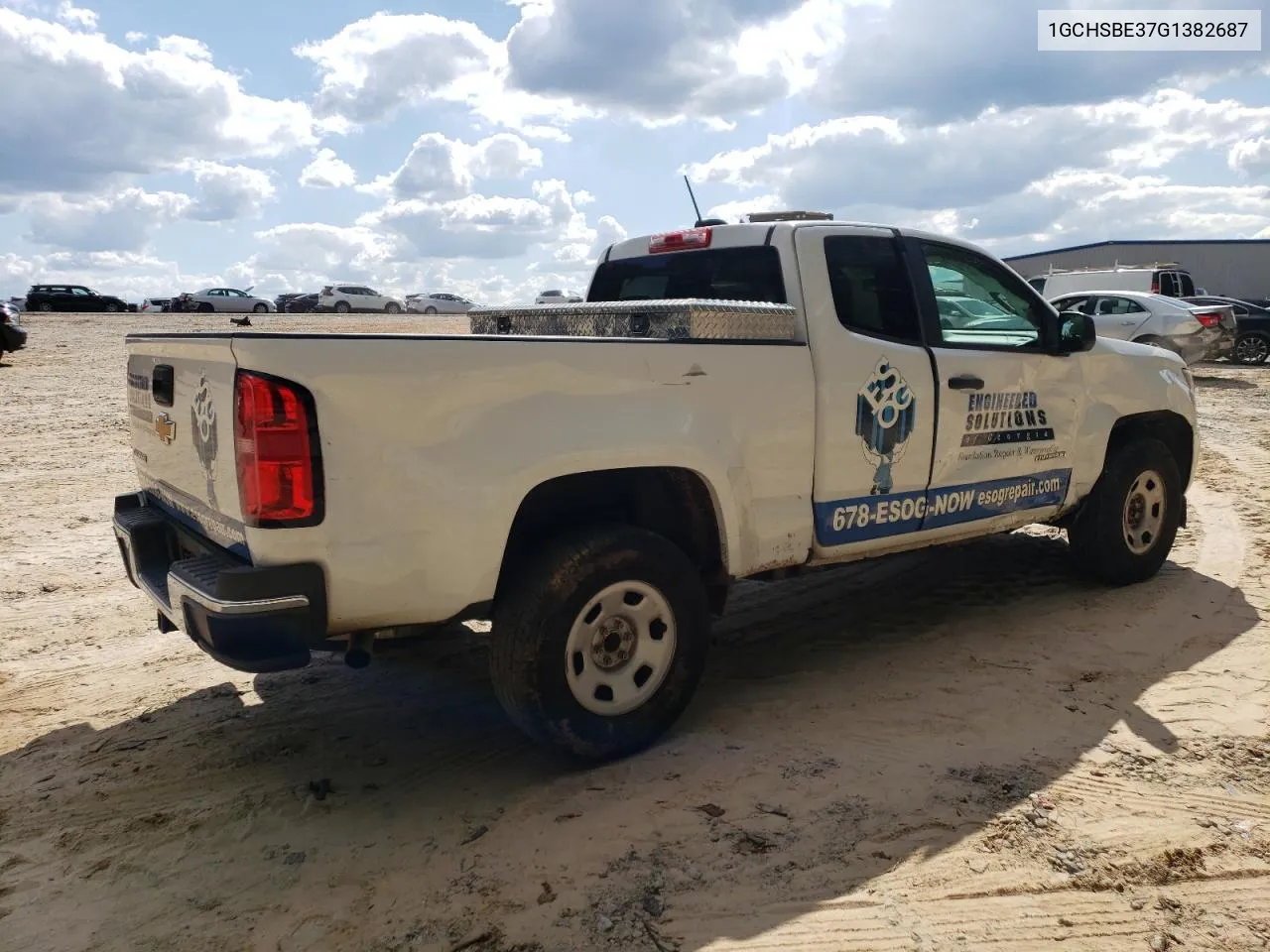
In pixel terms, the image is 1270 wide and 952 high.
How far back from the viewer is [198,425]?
3.19 metres

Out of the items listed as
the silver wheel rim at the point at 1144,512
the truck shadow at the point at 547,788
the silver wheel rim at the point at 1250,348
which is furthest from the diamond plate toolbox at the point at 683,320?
the silver wheel rim at the point at 1250,348

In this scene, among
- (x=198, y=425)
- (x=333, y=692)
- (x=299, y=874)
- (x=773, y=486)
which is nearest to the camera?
(x=299, y=874)

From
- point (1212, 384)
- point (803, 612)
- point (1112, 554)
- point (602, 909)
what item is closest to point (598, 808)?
point (602, 909)

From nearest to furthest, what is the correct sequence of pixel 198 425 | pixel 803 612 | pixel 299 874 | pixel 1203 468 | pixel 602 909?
pixel 602 909
pixel 299 874
pixel 198 425
pixel 803 612
pixel 1203 468

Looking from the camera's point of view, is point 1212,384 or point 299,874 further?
point 1212,384

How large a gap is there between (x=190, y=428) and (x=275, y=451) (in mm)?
699

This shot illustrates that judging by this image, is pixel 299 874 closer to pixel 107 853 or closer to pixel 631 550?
pixel 107 853

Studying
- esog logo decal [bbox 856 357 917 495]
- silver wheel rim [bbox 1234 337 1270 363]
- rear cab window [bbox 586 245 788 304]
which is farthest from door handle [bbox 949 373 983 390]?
silver wheel rim [bbox 1234 337 1270 363]

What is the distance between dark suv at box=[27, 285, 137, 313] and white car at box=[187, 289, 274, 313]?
3056 millimetres

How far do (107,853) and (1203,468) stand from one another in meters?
9.84

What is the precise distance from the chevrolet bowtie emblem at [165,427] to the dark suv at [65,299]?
3857 centimetres

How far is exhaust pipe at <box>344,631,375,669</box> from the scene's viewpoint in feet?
10.1

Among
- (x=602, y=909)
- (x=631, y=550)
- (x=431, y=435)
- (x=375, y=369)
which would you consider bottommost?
(x=602, y=909)

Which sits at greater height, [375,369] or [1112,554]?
[375,369]
